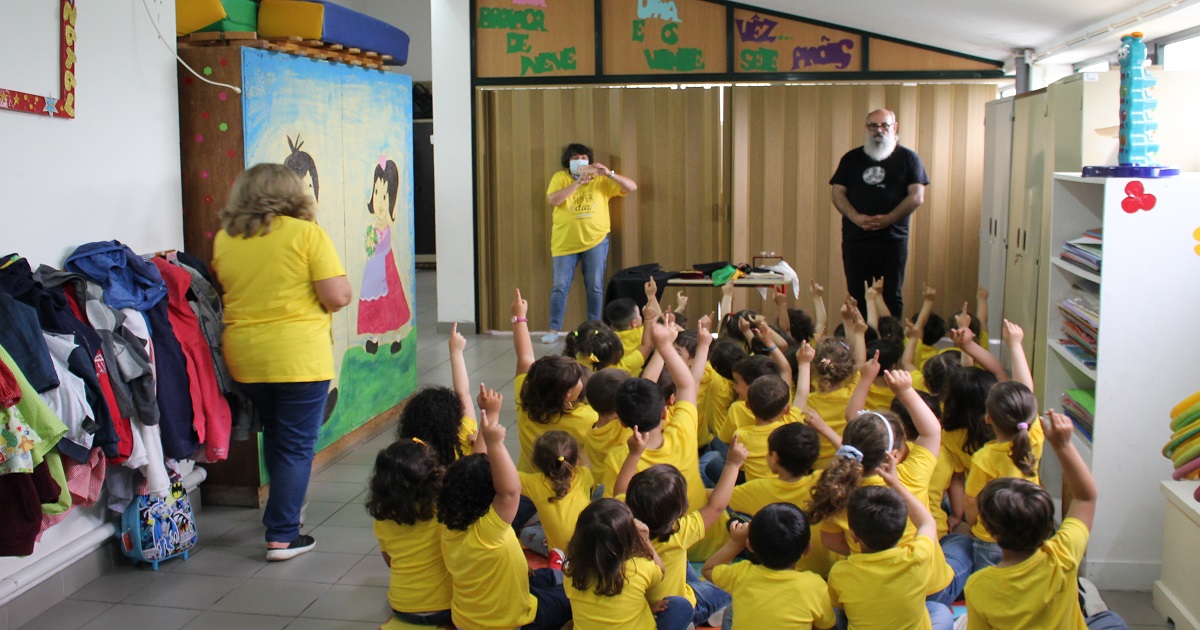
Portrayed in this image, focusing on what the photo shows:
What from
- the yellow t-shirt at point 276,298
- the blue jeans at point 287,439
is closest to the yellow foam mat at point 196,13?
the yellow t-shirt at point 276,298

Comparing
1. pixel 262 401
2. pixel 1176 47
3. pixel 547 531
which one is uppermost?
pixel 1176 47

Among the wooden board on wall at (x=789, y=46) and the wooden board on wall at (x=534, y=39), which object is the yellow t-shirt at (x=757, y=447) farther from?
the wooden board on wall at (x=534, y=39)

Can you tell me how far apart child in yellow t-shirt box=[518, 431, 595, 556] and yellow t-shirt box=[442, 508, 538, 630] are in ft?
0.82

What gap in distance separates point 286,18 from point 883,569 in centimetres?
348

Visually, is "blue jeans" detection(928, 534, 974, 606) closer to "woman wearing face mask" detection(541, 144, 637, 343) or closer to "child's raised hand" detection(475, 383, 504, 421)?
"child's raised hand" detection(475, 383, 504, 421)

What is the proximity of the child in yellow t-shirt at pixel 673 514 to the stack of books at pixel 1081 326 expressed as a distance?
1549 millimetres

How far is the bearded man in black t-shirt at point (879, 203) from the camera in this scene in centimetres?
655

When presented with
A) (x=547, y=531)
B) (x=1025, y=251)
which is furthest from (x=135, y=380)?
(x=1025, y=251)

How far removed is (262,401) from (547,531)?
129 centimetres

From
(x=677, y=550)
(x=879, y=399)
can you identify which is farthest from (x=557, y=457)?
(x=879, y=399)

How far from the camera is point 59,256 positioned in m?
3.67

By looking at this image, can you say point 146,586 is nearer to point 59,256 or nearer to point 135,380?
point 135,380

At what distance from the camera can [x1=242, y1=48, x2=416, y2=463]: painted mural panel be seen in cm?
464

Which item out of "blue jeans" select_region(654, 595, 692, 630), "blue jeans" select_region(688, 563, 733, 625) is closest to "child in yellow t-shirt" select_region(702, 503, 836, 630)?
"blue jeans" select_region(654, 595, 692, 630)
